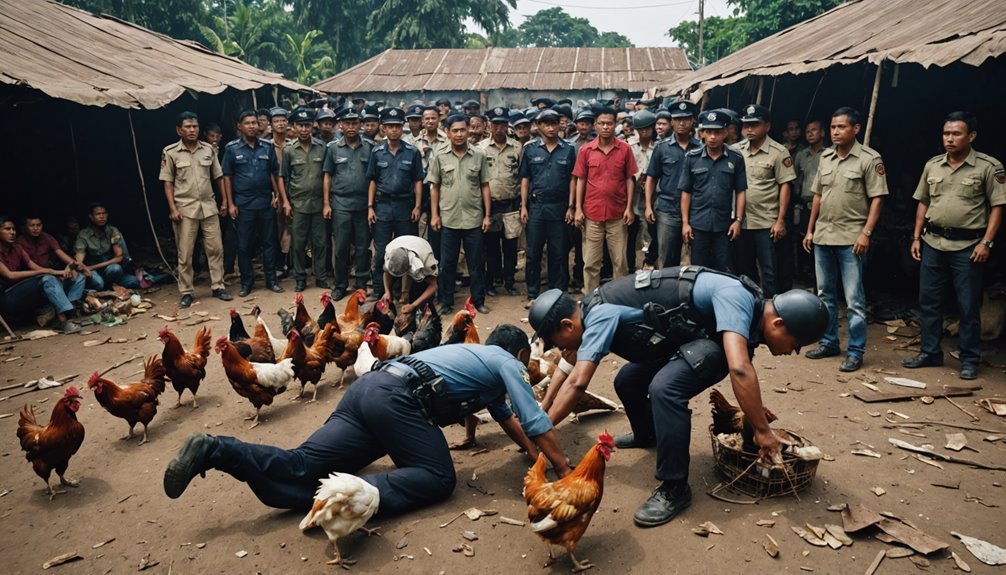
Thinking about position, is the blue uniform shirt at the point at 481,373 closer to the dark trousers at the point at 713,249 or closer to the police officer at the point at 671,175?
the dark trousers at the point at 713,249

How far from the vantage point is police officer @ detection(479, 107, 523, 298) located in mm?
8953

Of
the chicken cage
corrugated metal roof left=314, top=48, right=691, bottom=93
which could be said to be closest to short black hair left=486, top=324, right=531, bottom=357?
the chicken cage

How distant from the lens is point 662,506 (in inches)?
152

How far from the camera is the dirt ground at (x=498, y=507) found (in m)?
3.56

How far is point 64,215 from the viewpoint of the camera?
35.9 ft

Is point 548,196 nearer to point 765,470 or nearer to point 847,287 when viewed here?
point 847,287

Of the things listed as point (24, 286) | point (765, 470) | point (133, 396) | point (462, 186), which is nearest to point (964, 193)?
point (765, 470)

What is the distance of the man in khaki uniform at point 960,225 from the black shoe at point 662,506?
3.75 metres

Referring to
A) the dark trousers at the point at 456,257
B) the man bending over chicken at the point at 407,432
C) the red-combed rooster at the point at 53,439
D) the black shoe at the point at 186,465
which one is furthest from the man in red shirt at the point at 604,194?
the red-combed rooster at the point at 53,439

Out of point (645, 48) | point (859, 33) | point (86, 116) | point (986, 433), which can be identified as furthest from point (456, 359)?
point (645, 48)

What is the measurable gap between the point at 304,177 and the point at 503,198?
303 cm

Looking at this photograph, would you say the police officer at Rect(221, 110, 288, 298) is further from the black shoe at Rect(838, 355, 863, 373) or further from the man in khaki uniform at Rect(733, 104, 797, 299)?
the black shoe at Rect(838, 355, 863, 373)

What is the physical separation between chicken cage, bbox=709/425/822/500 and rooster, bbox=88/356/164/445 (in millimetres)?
4469

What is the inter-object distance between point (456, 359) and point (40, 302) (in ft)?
23.3
